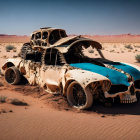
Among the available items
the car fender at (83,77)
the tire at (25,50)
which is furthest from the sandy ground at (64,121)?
the tire at (25,50)

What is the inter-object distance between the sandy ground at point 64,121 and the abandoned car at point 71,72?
1.06ft

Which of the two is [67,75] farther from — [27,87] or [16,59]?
[16,59]

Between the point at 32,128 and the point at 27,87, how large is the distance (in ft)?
11.8

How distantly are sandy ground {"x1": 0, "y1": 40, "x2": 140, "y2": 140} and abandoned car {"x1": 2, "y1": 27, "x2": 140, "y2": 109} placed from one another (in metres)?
0.32

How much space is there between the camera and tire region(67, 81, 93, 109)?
5586 mm

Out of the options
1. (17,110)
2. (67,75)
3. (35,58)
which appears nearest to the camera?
(17,110)

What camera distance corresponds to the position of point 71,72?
6.01 metres

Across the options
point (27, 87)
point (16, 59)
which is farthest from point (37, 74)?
point (16, 59)

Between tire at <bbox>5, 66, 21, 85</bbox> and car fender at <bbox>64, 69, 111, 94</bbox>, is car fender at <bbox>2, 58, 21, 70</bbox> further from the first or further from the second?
car fender at <bbox>64, 69, 111, 94</bbox>

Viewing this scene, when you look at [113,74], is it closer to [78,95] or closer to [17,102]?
[78,95]

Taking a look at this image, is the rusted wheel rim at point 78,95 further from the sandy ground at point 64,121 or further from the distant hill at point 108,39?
the distant hill at point 108,39

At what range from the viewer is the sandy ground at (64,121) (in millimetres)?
4363

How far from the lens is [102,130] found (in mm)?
4633

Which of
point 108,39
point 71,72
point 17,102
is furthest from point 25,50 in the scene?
point 108,39
